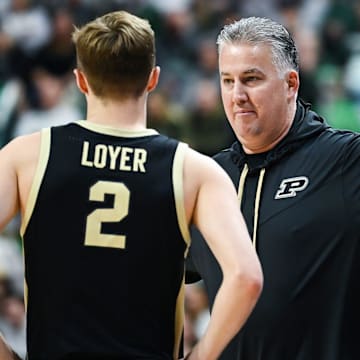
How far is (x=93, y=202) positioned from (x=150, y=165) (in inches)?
8.1

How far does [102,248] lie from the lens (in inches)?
118

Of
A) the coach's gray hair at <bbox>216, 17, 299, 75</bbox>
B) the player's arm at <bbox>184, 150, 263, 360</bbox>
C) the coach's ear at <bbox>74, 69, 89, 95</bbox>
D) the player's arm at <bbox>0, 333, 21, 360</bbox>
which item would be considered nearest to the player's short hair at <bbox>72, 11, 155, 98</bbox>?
the coach's ear at <bbox>74, 69, 89, 95</bbox>

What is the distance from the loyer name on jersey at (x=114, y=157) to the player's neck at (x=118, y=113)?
79 mm

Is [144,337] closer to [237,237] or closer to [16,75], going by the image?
[237,237]

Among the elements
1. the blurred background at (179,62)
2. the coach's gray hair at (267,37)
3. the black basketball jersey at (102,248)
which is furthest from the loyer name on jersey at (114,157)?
the blurred background at (179,62)

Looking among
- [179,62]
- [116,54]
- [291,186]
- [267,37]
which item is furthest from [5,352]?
[179,62]

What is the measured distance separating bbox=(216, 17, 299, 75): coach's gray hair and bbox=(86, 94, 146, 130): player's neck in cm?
124

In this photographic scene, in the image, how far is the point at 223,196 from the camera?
3002mm

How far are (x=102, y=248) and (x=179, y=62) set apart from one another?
6851 millimetres

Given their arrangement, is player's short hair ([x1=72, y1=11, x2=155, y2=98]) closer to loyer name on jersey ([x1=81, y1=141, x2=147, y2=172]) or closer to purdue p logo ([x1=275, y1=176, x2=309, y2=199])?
loyer name on jersey ([x1=81, y1=141, x2=147, y2=172])

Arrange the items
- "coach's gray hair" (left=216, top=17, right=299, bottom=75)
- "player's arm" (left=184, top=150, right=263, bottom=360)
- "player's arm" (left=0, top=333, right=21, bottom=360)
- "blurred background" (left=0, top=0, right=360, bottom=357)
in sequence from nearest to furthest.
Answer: "player's arm" (left=184, top=150, right=263, bottom=360) → "player's arm" (left=0, top=333, right=21, bottom=360) → "coach's gray hair" (left=216, top=17, right=299, bottom=75) → "blurred background" (left=0, top=0, right=360, bottom=357)

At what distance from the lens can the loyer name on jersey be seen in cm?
303

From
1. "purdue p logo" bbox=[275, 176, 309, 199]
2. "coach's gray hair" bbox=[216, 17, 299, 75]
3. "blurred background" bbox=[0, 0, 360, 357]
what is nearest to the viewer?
"purdue p logo" bbox=[275, 176, 309, 199]

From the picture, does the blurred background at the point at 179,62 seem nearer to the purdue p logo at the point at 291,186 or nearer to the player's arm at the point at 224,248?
the purdue p logo at the point at 291,186
